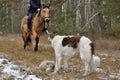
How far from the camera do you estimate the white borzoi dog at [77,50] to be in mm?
10359

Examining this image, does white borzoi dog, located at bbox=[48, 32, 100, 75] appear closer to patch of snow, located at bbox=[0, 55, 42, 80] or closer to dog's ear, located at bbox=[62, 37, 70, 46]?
dog's ear, located at bbox=[62, 37, 70, 46]

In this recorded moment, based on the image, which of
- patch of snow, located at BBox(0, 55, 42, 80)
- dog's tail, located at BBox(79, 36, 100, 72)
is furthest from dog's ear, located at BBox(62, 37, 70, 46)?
patch of snow, located at BBox(0, 55, 42, 80)

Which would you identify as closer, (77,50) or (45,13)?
(77,50)

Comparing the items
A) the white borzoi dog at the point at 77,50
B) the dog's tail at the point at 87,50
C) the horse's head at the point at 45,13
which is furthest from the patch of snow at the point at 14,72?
the horse's head at the point at 45,13

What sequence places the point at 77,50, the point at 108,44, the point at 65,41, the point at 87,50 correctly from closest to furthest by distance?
the point at 87,50 < the point at 77,50 < the point at 65,41 < the point at 108,44

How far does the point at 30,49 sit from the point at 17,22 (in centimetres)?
4550

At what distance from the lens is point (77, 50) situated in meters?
10.7

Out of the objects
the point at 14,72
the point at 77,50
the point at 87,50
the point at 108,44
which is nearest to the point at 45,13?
the point at 77,50

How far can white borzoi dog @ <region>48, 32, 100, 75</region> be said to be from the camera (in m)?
10.4

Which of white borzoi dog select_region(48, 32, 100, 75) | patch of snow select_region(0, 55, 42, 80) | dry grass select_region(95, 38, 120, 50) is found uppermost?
white borzoi dog select_region(48, 32, 100, 75)

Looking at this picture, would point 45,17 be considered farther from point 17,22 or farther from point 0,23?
point 17,22

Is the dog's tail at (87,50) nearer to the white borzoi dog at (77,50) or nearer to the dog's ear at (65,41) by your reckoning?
the white borzoi dog at (77,50)

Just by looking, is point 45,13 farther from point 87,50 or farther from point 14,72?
point 14,72

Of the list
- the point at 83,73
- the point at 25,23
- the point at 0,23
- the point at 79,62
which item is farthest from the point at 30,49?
the point at 0,23
